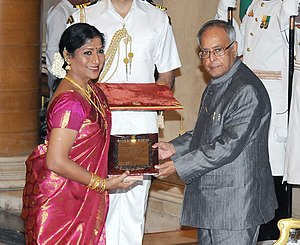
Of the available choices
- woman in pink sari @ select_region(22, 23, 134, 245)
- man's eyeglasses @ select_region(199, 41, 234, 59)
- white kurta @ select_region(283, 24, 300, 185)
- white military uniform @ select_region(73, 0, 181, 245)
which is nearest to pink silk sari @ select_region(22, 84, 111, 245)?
woman in pink sari @ select_region(22, 23, 134, 245)

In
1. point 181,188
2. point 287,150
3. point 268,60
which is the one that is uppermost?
point 268,60

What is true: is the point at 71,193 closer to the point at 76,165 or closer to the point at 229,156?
the point at 76,165

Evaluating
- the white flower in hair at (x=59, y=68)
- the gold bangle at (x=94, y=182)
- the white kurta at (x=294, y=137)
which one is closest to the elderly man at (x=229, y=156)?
the gold bangle at (x=94, y=182)

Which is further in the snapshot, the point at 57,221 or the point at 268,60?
the point at 268,60

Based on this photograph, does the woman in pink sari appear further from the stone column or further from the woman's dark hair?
the stone column

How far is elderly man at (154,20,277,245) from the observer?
16.4 feet

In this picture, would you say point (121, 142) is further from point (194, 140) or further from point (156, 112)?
point (156, 112)

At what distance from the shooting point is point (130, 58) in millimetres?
6195

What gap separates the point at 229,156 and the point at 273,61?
2206 millimetres

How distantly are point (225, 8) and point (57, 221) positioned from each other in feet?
8.90

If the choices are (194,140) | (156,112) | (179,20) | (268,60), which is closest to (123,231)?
(156,112)

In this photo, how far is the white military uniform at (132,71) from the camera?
6188mm

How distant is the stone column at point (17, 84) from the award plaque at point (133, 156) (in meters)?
3.34

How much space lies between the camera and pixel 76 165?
203 inches
